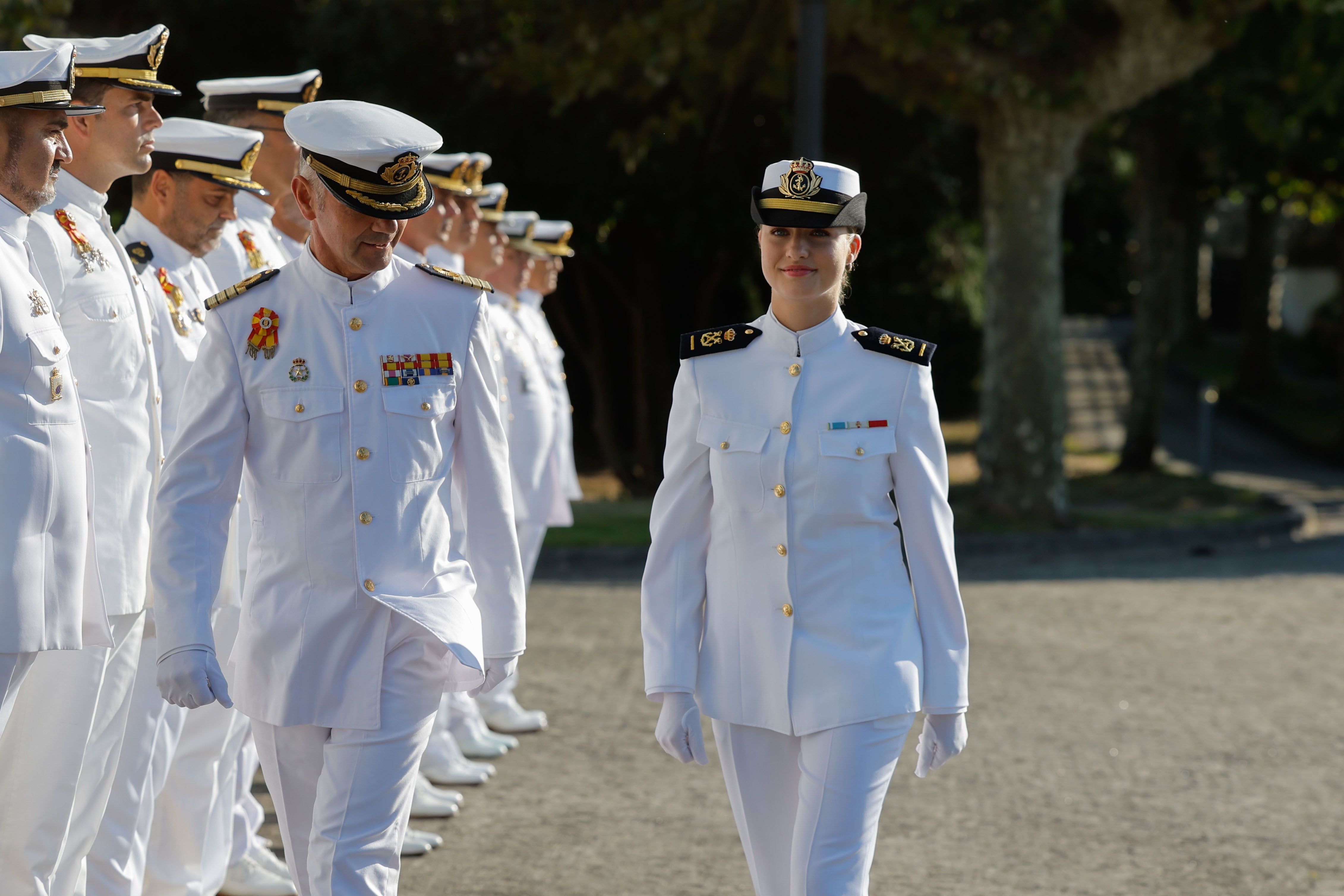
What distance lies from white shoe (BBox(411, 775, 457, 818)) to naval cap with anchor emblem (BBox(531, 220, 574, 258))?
304cm

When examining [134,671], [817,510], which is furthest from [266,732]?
[817,510]

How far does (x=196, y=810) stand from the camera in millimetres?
4547

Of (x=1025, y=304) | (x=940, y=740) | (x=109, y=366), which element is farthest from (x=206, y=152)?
(x=1025, y=304)

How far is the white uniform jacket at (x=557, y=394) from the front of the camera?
23.9 feet

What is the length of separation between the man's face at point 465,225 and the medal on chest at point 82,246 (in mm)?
2532

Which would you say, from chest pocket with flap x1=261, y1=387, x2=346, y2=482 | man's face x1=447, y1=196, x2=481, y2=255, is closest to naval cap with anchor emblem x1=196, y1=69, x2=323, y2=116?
man's face x1=447, y1=196, x2=481, y2=255

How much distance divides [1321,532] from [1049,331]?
11.1 feet

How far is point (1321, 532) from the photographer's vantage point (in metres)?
14.6

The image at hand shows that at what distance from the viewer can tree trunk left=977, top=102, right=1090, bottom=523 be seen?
1349cm

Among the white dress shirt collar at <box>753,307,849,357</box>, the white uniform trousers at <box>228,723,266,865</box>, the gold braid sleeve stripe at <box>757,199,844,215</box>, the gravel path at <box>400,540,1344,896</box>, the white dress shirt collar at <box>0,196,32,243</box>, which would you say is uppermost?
the gold braid sleeve stripe at <box>757,199,844,215</box>

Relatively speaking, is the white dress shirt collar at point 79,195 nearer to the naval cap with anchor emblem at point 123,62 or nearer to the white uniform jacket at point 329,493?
the naval cap with anchor emblem at point 123,62

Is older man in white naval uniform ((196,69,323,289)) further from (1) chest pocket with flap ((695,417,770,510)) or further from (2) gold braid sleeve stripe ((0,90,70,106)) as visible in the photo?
(1) chest pocket with flap ((695,417,770,510))

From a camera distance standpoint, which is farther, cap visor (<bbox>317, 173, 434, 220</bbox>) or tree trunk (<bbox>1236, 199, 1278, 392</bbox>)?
tree trunk (<bbox>1236, 199, 1278, 392</bbox>)

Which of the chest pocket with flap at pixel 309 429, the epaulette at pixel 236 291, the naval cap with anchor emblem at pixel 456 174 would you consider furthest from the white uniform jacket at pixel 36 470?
the naval cap with anchor emblem at pixel 456 174
